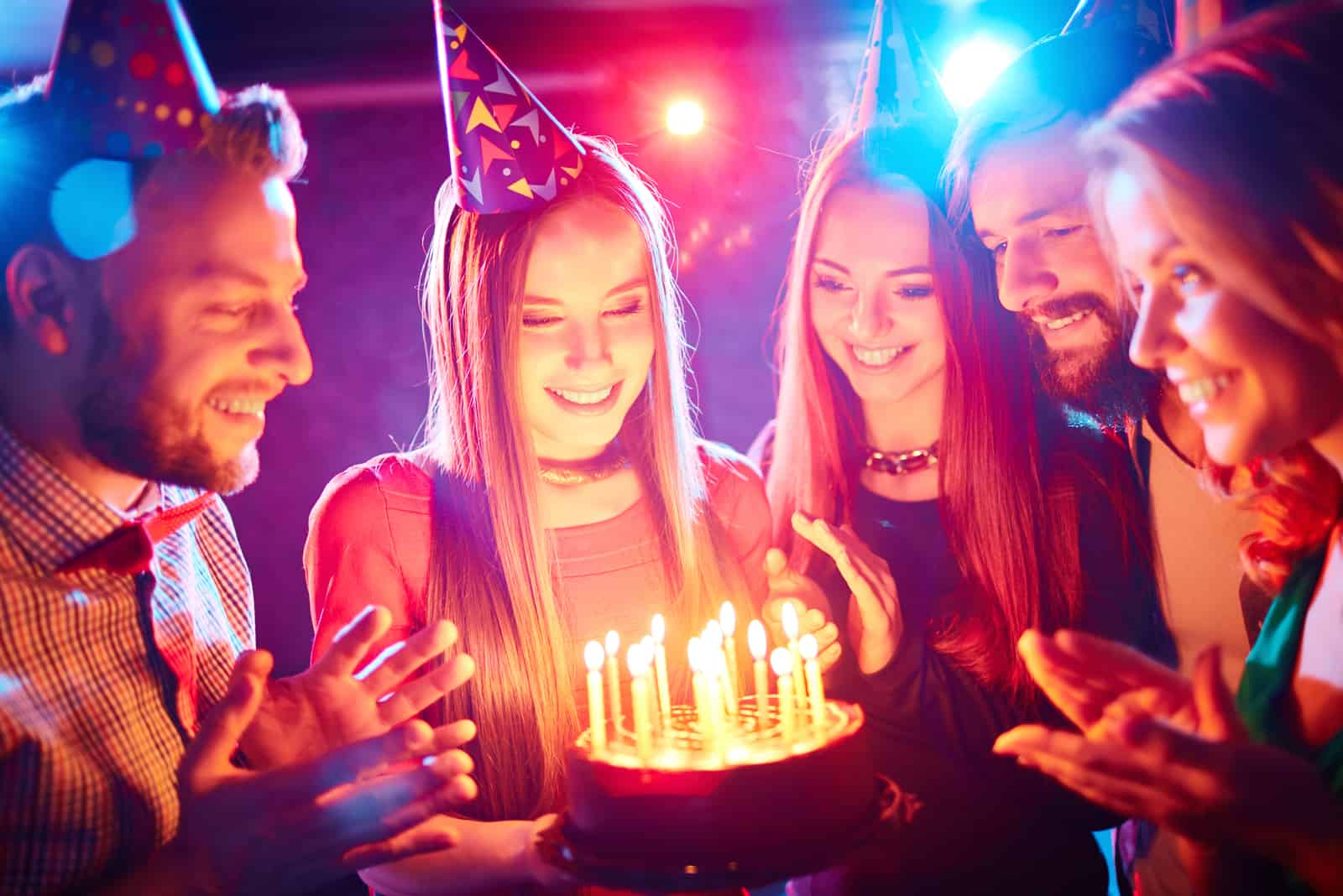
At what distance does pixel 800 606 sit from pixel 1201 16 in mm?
1799

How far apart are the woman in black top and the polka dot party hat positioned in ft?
5.50

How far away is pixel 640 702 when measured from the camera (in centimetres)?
234

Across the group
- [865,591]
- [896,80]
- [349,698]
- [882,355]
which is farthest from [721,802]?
[896,80]

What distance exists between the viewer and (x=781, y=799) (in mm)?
2041

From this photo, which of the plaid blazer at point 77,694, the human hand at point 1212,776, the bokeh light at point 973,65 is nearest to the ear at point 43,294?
the plaid blazer at point 77,694

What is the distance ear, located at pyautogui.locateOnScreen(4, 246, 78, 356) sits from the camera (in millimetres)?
2025

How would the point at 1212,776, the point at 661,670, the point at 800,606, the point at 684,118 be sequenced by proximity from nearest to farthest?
1. the point at 1212,776
2. the point at 661,670
3. the point at 800,606
4. the point at 684,118

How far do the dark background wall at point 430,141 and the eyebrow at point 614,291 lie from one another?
0.59 meters

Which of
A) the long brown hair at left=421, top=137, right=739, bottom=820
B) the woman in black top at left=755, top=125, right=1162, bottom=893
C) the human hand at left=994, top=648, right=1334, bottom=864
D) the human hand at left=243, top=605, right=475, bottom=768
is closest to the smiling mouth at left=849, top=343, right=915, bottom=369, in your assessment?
the woman in black top at left=755, top=125, right=1162, bottom=893

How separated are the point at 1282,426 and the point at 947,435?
3.13 feet

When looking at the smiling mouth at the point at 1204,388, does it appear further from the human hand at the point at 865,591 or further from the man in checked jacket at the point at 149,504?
the man in checked jacket at the point at 149,504

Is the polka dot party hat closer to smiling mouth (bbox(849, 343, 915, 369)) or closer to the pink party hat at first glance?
smiling mouth (bbox(849, 343, 915, 369))

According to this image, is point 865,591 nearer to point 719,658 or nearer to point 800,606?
point 800,606

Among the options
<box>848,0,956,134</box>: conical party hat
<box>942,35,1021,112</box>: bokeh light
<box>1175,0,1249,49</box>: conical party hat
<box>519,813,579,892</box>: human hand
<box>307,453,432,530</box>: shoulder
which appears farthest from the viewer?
<box>942,35,1021,112</box>: bokeh light
